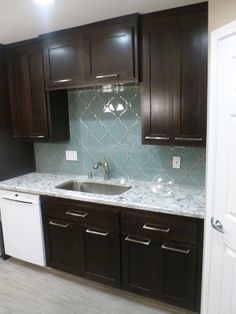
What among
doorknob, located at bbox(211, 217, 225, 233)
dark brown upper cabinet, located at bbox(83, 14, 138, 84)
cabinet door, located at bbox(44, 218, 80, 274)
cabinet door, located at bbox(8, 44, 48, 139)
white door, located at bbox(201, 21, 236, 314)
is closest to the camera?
white door, located at bbox(201, 21, 236, 314)

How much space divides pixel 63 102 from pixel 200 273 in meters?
2.17

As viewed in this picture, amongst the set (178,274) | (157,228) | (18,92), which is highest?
(18,92)

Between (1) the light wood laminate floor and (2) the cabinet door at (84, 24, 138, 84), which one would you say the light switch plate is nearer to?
(2) the cabinet door at (84, 24, 138, 84)

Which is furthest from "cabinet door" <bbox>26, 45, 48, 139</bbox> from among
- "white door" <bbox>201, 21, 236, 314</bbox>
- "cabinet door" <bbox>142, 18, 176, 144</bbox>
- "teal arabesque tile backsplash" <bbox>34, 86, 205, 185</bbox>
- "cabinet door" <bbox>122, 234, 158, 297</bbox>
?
"white door" <bbox>201, 21, 236, 314</bbox>

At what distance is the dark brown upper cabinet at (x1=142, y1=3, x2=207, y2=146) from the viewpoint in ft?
6.32

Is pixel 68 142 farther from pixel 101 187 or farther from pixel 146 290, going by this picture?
pixel 146 290

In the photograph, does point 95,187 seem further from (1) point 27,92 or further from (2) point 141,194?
(1) point 27,92

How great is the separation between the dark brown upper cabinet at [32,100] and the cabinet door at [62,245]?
0.95 m

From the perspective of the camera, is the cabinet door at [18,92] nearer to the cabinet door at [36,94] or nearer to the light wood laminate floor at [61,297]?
the cabinet door at [36,94]

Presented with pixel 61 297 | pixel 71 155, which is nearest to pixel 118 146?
pixel 71 155

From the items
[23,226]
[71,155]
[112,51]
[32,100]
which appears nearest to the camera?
[112,51]

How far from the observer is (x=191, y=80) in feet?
6.48

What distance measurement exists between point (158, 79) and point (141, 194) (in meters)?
0.99

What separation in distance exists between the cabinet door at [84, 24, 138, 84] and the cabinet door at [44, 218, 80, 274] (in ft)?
4.60
